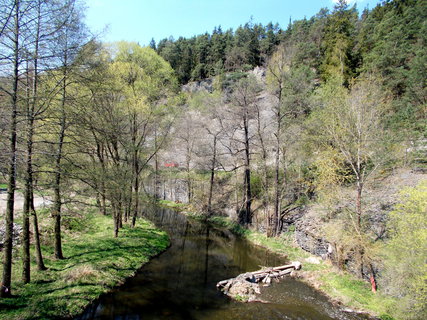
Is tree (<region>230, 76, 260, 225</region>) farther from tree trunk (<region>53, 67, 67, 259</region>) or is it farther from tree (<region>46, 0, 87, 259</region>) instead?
tree (<region>46, 0, 87, 259</region>)

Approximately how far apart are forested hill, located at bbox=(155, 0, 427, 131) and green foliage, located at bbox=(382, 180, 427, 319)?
449 inches

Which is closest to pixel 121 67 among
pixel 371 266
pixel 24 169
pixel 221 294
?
pixel 24 169

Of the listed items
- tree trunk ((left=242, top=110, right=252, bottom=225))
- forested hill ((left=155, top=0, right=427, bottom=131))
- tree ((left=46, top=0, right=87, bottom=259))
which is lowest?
tree trunk ((left=242, top=110, right=252, bottom=225))

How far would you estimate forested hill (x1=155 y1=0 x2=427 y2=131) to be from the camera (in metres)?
21.5

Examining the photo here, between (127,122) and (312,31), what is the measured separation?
50.9 m

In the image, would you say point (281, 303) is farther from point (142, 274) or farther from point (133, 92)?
point (133, 92)

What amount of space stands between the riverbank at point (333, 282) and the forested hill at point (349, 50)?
10.9 metres

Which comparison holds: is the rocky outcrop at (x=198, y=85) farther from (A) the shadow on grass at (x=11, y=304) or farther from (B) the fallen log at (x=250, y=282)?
(A) the shadow on grass at (x=11, y=304)

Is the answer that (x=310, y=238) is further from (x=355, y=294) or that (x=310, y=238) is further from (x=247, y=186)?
(x=247, y=186)

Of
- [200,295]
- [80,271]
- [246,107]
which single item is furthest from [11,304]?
[246,107]

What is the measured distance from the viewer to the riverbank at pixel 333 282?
9.81m

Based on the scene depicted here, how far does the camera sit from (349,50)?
31.8m

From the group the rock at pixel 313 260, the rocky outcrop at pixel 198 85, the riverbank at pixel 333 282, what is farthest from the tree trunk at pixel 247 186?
the rocky outcrop at pixel 198 85

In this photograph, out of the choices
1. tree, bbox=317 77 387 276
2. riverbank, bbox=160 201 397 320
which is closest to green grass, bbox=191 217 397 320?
riverbank, bbox=160 201 397 320
